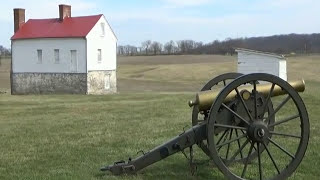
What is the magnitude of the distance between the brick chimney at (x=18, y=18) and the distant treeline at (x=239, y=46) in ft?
197

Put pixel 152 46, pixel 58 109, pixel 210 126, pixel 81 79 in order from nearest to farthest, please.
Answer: pixel 210 126 → pixel 58 109 → pixel 81 79 → pixel 152 46

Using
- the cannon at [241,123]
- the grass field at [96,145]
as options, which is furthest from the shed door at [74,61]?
the cannon at [241,123]

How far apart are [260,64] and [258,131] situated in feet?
102

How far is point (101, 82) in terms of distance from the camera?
4716 cm

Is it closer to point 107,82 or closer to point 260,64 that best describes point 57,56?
point 107,82

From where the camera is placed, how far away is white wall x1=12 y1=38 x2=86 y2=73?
Answer: 45.2 metres

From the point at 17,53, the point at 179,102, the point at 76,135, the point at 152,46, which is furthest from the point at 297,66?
the point at 152,46

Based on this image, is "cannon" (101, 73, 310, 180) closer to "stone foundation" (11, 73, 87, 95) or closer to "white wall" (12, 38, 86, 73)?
"white wall" (12, 38, 86, 73)

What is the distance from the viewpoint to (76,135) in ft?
36.9

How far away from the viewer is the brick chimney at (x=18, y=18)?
4947 cm

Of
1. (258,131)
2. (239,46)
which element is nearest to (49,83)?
(258,131)

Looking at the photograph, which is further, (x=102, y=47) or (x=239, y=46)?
(x=239, y=46)

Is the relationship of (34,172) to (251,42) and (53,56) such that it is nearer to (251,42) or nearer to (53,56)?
(53,56)

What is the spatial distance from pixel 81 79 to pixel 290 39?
85.2 m
